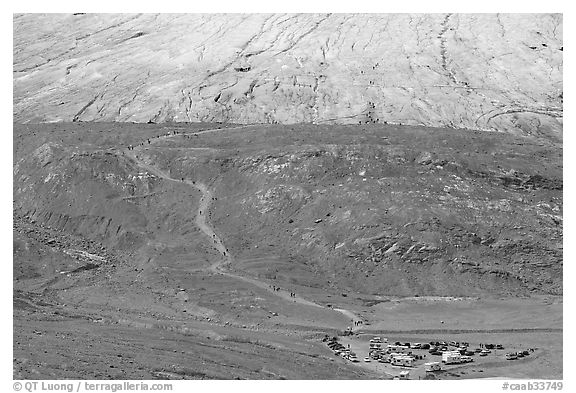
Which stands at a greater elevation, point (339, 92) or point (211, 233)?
point (339, 92)

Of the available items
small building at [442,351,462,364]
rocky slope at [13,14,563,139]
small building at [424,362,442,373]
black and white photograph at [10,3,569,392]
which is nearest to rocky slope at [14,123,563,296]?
black and white photograph at [10,3,569,392]

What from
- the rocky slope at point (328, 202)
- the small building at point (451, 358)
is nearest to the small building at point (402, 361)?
the small building at point (451, 358)

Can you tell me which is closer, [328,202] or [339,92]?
[328,202]

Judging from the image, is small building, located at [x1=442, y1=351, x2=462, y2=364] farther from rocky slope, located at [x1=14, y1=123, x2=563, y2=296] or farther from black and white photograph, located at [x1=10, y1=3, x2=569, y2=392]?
rocky slope, located at [x1=14, y1=123, x2=563, y2=296]

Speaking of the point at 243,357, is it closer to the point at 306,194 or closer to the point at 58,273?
the point at 58,273

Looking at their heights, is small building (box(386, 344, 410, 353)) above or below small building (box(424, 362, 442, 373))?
below

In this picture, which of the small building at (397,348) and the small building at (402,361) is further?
the small building at (397,348)

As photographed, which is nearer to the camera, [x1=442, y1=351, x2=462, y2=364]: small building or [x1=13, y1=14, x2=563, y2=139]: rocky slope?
[x1=442, y1=351, x2=462, y2=364]: small building

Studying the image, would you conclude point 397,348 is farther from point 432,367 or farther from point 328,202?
point 328,202

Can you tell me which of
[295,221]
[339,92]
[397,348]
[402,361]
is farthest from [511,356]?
[339,92]

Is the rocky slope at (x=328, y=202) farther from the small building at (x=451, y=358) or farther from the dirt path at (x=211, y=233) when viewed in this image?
the small building at (x=451, y=358)
